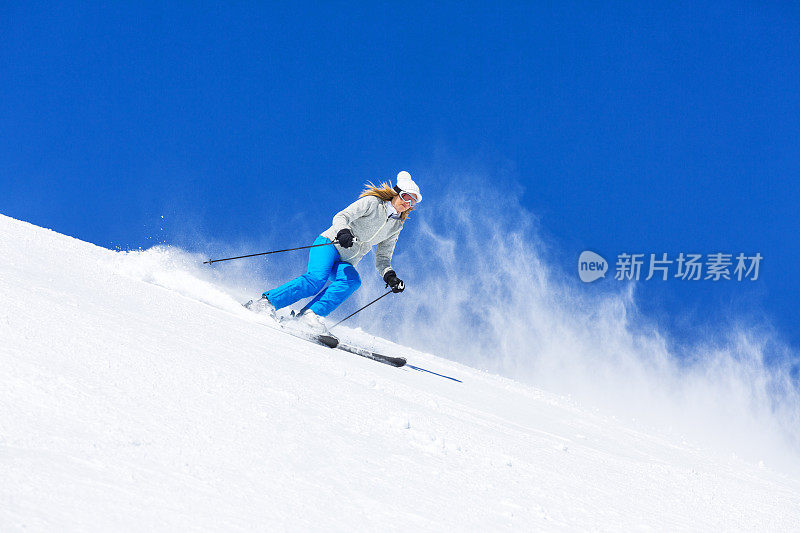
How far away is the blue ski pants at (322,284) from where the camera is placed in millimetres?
6383

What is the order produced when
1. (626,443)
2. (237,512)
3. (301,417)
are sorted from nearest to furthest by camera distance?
(237,512), (301,417), (626,443)

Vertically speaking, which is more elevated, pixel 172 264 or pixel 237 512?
pixel 172 264

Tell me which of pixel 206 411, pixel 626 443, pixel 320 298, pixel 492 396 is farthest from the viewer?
pixel 320 298

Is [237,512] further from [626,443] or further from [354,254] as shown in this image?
[354,254]

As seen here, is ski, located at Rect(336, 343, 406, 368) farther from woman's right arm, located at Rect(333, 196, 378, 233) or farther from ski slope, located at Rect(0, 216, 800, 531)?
ski slope, located at Rect(0, 216, 800, 531)

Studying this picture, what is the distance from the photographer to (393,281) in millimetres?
6957

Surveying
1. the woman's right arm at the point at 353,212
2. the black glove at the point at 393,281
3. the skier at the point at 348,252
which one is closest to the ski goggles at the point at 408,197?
the skier at the point at 348,252

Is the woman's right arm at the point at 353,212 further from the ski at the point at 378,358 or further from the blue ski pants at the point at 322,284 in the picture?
the ski at the point at 378,358

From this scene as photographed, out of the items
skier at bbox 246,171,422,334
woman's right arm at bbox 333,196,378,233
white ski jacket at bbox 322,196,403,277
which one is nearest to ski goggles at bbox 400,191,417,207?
skier at bbox 246,171,422,334

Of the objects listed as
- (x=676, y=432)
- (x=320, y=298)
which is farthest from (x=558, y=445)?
(x=676, y=432)

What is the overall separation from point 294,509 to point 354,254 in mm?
5372

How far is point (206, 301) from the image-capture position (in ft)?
19.9

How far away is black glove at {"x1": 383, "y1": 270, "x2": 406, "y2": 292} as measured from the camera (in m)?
6.86

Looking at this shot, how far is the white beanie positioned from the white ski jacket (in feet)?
0.97
